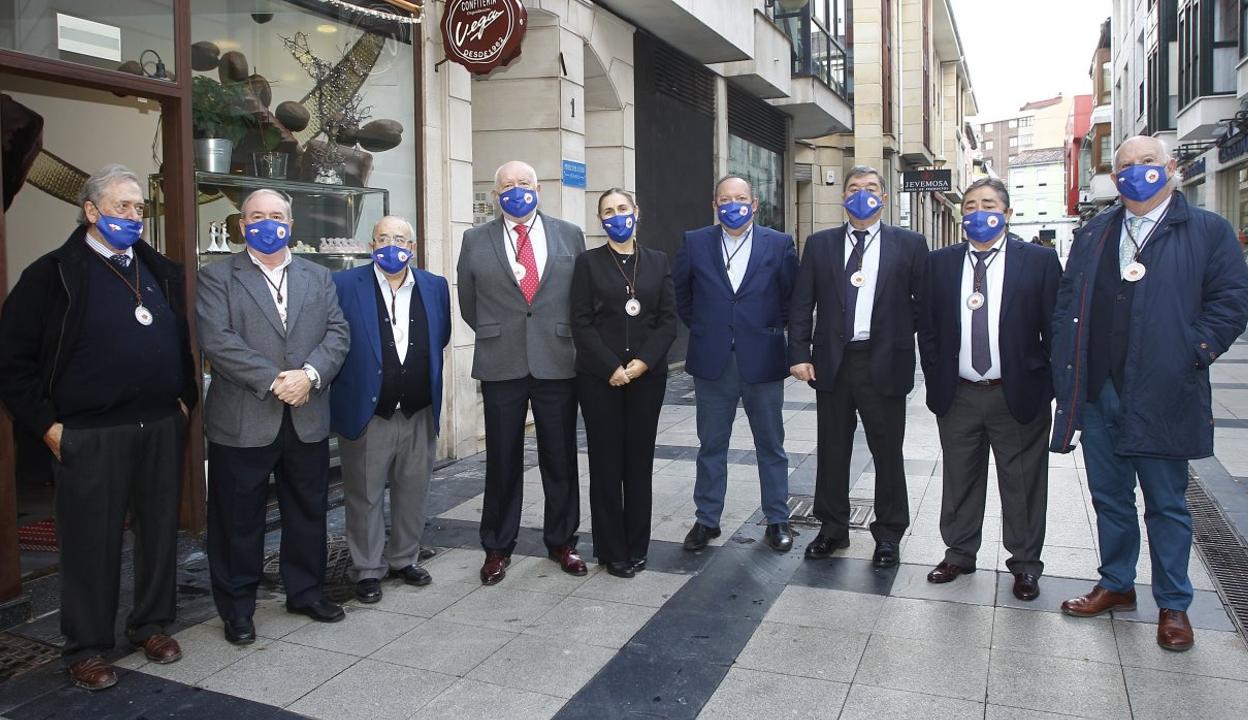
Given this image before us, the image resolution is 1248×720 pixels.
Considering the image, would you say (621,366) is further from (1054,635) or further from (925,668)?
(1054,635)

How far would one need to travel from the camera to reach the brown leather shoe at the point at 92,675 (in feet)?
12.8

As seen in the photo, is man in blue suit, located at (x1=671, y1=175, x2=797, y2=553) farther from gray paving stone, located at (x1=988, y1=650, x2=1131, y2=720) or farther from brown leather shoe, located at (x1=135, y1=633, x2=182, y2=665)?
brown leather shoe, located at (x1=135, y1=633, x2=182, y2=665)

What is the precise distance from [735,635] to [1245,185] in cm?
2179

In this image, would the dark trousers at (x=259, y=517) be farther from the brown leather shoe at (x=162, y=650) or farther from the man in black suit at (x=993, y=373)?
the man in black suit at (x=993, y=373)

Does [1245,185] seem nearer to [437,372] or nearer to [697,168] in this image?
[697,168]

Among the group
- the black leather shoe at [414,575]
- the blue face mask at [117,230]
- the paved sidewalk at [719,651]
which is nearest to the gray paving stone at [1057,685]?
the paved sidewalk at [719,651]

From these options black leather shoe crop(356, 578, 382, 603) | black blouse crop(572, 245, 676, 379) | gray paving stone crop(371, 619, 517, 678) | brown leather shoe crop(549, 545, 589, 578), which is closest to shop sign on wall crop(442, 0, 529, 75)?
black blouse crop(572, 245, 676, 379)

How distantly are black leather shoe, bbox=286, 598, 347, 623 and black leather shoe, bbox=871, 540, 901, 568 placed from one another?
9.06 ft

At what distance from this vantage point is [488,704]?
3.71m

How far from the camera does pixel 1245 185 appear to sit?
2130 centimetres

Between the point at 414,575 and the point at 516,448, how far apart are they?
2.76 ft

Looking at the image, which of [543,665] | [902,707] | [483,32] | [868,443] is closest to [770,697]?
[902,707]

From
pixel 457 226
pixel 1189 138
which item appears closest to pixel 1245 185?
pixel 1189 138

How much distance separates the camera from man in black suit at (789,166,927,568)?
5285 millimetres
